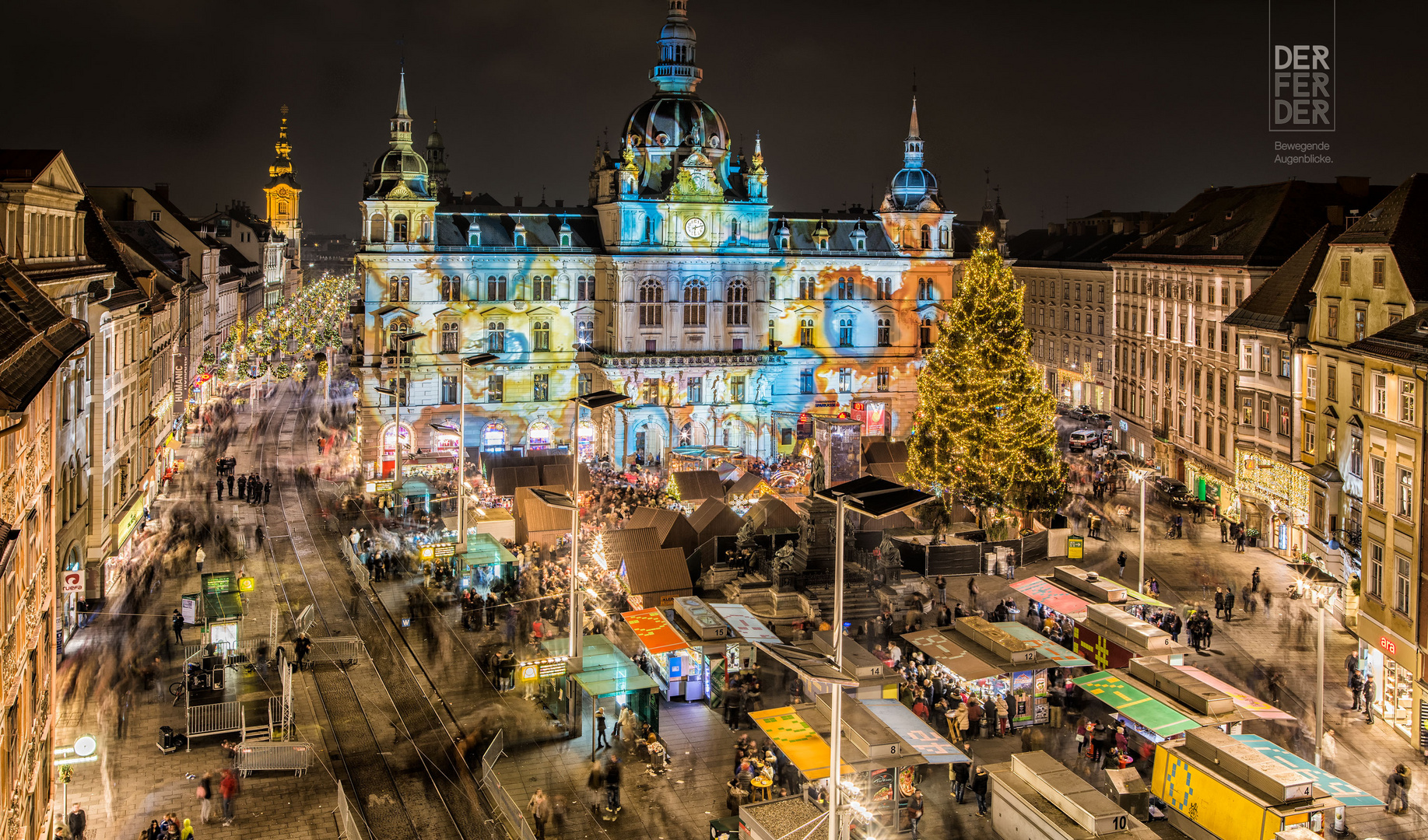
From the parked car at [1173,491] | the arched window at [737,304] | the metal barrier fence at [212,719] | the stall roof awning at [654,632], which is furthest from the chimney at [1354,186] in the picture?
the metal barrier fence at [212,719]

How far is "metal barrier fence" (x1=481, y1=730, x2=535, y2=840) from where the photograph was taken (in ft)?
87.9

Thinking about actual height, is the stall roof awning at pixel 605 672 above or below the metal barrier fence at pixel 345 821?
above

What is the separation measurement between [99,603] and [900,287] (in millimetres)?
54885

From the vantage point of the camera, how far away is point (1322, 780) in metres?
26.7

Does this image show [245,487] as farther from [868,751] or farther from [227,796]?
[868,751]

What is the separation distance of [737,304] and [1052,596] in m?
41.7

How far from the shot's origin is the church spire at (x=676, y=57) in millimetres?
83500

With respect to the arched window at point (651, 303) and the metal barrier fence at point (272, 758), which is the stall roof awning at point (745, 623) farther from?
the arched window at point (651, 303)

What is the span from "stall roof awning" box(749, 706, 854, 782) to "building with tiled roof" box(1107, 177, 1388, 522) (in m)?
32.5

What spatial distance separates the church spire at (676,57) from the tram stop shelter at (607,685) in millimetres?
56334

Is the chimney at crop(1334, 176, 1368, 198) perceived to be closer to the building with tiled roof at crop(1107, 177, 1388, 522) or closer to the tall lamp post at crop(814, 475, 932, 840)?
the building with tiled roof at crop(1107, 177, 1388, 522)

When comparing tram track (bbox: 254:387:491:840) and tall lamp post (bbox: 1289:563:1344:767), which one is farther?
tall lamp post (bbox: 1289:563:1344:767)

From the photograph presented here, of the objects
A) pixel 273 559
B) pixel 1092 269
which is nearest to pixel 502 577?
pixel 273 559

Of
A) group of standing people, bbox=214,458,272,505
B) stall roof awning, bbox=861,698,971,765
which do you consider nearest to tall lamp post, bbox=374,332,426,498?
group of standing people, bbox=214,458,272,505
